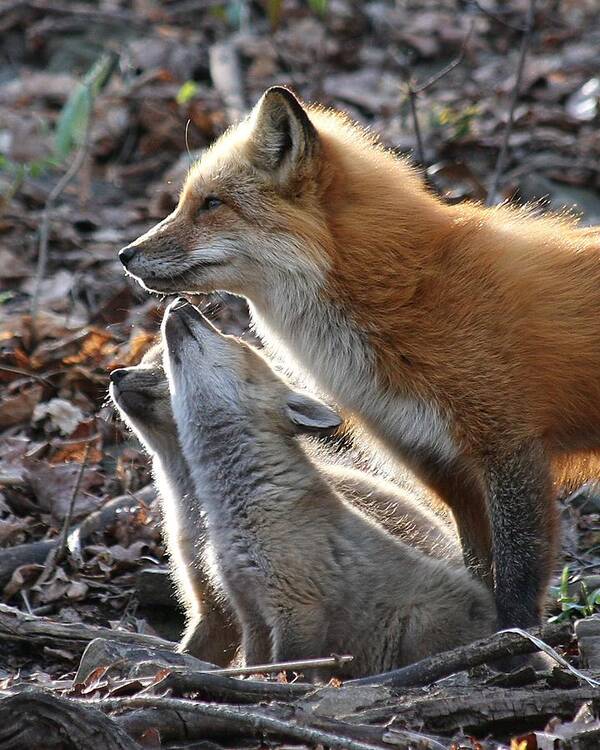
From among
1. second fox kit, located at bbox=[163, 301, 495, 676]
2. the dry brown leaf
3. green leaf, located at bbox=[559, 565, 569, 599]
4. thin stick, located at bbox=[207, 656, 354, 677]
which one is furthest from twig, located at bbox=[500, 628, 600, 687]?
the dry brown leaf

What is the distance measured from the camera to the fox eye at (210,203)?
598 centimetres

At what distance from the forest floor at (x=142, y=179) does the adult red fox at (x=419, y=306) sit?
33.1 inches

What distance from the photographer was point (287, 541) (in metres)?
5.32

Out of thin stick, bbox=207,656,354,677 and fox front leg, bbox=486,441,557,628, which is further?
fox front leg, bbox=486,441,557,628

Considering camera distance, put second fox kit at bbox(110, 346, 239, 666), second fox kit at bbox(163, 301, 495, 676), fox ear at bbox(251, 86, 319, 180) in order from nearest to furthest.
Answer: second fox kit at bbox(163, 301, 495, 676)
second fox kit at bbox(110, 346, 239, 666)
fox ear at bbox(251, 86, 319, 180)

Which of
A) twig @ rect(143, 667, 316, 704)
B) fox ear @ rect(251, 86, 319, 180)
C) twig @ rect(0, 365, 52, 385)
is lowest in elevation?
twig @ rect(143, 667, 316, 704)

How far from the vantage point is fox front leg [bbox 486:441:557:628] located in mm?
5402

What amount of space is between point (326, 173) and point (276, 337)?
908 mm

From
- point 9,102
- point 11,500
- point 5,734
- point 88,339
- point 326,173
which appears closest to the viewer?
point 5,734

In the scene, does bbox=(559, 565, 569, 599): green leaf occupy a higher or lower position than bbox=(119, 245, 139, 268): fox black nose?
lower

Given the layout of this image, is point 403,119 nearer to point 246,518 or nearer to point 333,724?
point 246,518

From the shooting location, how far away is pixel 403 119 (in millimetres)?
10672

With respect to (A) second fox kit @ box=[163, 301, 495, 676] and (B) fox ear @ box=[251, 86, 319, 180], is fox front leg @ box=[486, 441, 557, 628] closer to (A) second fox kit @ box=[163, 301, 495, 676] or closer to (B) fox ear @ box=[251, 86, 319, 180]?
(A) second fox kit @ box=[163, 301, 495, 676]

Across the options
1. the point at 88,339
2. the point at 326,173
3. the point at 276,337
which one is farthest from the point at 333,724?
the point at 88,339
